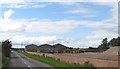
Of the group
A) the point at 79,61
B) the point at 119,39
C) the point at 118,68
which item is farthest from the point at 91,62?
the point at 119,39

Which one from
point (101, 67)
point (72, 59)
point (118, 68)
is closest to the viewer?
point (118, 68)

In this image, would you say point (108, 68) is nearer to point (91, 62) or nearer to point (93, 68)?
point (93, 68)

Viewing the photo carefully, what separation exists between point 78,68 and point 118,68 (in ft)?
21.1

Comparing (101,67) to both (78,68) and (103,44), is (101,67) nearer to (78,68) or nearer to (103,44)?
(78,68)

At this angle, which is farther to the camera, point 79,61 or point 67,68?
point 79,61

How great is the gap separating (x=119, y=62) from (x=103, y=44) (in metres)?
153

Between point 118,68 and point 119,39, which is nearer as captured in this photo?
point 118,68

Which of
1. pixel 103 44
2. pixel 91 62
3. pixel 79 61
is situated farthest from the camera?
pixel 103 44

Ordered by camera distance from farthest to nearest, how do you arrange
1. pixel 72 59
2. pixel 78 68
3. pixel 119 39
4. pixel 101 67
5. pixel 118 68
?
pixel 119 39 < pixel 72 59 < pixel 78 68 < pixel 101 67 < pixel 118 68

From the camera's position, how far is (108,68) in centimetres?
2717

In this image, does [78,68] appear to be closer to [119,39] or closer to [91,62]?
[91,62]

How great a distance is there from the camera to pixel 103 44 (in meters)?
178

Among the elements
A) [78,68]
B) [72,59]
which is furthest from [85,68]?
[72,59]

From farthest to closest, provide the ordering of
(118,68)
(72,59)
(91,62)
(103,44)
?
(103,44) < (72,59) < (91,62) < (118,68)
